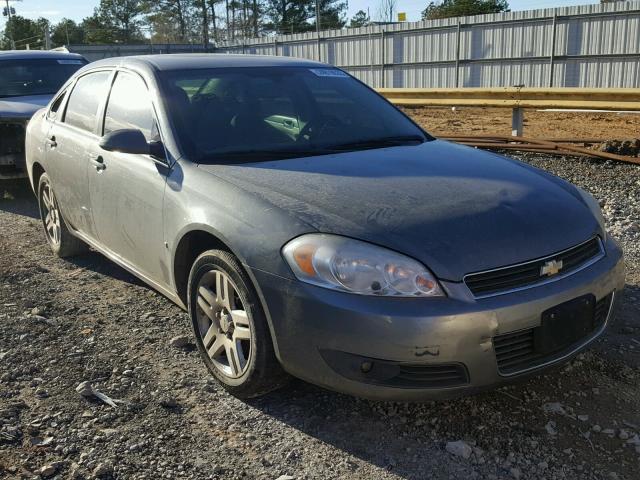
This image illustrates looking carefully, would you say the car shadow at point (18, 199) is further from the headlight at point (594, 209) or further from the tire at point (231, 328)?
the headlight at point (594, 209)

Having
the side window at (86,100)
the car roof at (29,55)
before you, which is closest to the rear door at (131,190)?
the side window at (86,100)

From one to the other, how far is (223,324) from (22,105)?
6284mm

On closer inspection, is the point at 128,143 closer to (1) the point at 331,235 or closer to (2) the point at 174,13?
(1) the point at 331,235

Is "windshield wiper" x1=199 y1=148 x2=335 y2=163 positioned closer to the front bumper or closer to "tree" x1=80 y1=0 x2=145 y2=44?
the front bumper

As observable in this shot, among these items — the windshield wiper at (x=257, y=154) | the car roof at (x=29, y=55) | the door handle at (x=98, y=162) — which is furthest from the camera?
the car roof at (x=29, y=55)

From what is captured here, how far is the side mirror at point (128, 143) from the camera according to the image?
3562 mm

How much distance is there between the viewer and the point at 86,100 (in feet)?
15.8

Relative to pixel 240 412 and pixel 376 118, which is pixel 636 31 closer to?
pixel 376 118

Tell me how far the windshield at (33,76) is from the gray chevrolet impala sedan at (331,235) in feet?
17.8

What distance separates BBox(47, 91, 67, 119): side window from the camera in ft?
17.5

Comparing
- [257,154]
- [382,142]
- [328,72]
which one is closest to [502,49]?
[328,72]

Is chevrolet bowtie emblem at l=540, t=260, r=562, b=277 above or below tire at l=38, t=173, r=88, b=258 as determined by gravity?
above

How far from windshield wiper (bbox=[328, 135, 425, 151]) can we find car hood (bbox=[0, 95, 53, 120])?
5432 mm

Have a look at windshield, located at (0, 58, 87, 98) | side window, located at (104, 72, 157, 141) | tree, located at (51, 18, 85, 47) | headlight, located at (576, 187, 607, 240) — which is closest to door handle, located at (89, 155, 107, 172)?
side window, located at (104, 72, 157, 141)
